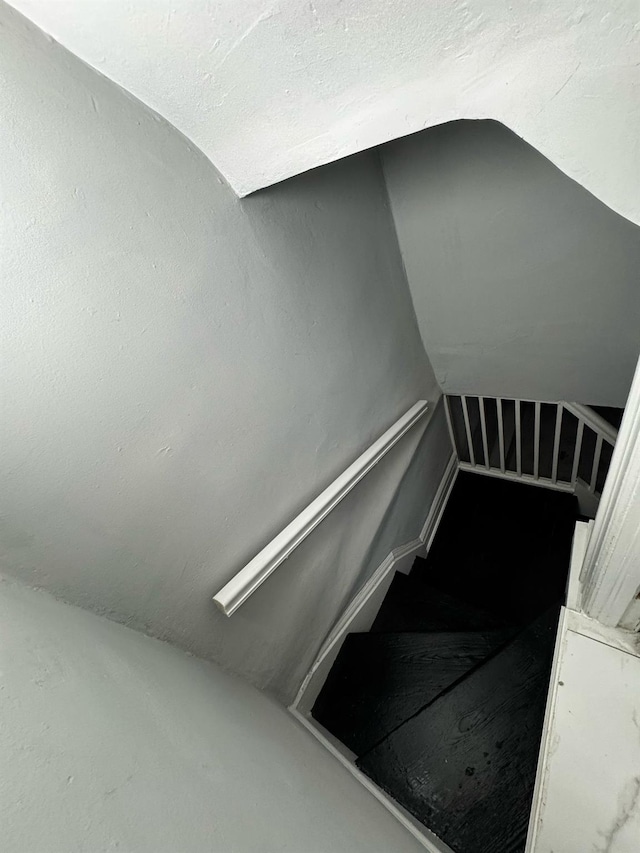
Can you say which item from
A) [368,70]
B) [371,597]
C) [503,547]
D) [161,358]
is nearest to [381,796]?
[371,597]

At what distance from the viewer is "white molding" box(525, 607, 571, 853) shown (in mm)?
859

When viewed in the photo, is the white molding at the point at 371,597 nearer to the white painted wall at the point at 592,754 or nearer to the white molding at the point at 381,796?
the white molding at the point at 381,796

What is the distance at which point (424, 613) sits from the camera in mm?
2199

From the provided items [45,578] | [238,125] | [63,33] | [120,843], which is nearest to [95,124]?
[63,33]

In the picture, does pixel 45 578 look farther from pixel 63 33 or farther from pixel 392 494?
pixel 392 494

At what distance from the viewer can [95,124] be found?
2.47 feet

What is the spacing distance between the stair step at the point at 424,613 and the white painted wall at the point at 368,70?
2.10 metres

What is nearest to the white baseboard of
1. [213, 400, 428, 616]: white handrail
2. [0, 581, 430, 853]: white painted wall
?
[0, 581, 430, 853]: white painted wall

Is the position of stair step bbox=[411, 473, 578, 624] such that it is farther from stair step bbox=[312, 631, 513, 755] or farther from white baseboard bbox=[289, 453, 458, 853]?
stair step bbox=[312, 631, 513, 755]

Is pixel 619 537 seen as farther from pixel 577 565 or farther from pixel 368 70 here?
pixel 368 70

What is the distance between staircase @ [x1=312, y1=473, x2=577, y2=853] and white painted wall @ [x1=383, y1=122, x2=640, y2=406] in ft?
3.79

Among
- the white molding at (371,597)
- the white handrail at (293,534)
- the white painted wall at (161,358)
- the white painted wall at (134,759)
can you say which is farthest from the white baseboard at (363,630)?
the white handrail at (293,534)

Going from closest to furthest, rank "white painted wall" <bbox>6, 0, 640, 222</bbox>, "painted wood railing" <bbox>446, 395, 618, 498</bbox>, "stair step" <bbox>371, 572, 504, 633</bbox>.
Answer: "white painted wall" <bbox>6, 0, 640, 222</bbox> → "stair step" <bbox>371, 572, 504, 633</bbox> → "painted wood railing" <bbox>446, 395, 618, 498</bbox>

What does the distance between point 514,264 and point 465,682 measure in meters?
1.68
